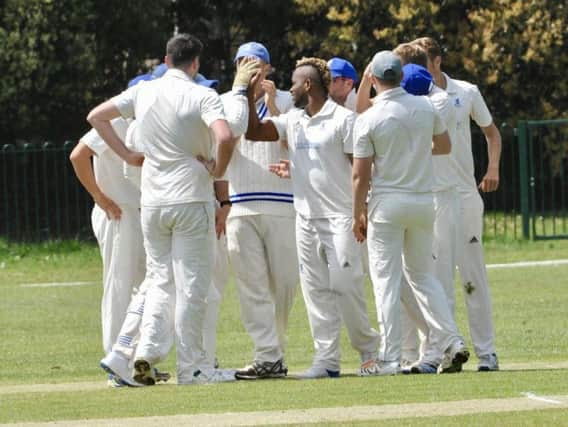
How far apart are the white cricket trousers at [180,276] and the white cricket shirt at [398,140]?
116cm

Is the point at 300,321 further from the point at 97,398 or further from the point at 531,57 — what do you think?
the point at 531,57

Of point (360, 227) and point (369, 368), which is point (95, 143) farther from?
point (369, 368)

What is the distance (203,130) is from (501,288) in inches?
343

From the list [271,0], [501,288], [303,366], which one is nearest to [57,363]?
[303,366]

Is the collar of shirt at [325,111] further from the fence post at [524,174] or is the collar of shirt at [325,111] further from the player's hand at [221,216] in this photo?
the fence post at [524,174]

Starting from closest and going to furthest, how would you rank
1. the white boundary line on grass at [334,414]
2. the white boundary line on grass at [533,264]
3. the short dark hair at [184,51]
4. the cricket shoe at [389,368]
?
the white boundary line on grass at [334,414] → the short dark hair at [184,51] → the cricket shoe at [389,368] → the white boundary line on grass at [533,264]

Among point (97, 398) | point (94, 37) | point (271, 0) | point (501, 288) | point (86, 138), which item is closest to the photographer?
point (97, 398)

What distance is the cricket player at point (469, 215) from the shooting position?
12203 mm

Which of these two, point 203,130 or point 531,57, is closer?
point 203,130

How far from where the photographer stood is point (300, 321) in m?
16.8

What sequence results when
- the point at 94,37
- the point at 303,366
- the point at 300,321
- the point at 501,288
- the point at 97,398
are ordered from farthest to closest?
the point at 94,37 < the point at 501,288 < the point at 300,321 < the point at 303,366 < the point at 97,398

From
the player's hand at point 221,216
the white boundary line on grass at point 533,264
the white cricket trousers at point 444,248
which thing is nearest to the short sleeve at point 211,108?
the player's hand at point 221,216

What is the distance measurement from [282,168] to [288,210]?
384mm

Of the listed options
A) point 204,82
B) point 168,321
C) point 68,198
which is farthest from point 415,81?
point 68,198
